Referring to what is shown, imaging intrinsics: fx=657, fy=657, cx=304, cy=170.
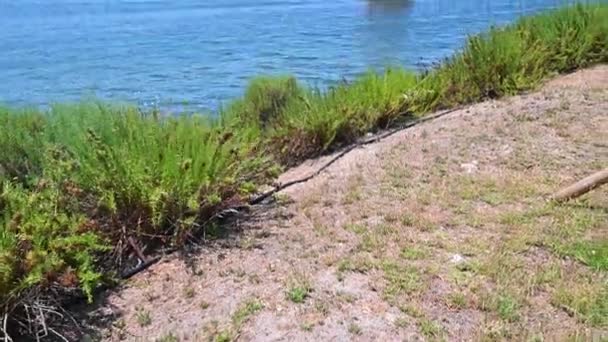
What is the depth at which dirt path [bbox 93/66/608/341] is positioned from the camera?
2300mm

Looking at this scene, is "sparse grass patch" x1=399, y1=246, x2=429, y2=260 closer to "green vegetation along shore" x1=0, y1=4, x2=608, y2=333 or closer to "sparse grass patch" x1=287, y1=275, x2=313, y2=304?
"sparse grass patch" x1=287, y1=275, x2=313, y2=304

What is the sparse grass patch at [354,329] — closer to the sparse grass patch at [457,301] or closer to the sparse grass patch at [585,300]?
the sparse grass patch at [457,301]

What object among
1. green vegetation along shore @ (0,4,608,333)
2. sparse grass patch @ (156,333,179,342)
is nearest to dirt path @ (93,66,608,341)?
sparse grass patch @ (156,333,179,342)

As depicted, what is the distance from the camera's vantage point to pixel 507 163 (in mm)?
3932

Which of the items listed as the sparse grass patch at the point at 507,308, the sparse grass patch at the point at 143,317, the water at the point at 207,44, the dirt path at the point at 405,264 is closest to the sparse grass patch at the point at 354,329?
the dirt path at the point at 405,264

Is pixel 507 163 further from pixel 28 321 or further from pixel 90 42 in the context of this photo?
pixel 90 42

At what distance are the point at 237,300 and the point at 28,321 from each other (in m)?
0.73

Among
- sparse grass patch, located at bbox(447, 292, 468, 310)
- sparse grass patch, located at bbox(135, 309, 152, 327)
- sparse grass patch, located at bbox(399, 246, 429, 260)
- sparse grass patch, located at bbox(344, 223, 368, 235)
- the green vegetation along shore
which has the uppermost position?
the green vegetation along shore

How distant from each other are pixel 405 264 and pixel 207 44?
9.85 metres

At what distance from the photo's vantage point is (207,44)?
469 inches

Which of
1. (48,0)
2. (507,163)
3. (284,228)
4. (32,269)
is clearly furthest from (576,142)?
(48,0)

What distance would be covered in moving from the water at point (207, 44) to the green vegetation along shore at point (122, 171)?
1680mm

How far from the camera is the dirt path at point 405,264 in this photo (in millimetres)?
2300

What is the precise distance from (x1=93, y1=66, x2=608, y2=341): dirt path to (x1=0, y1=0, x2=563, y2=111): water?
2.75 m
